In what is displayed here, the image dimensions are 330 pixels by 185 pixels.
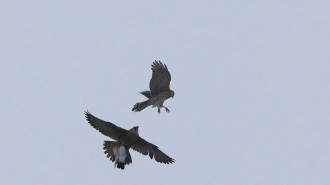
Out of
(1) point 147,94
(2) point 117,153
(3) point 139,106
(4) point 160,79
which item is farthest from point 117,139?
(4) point 160,79

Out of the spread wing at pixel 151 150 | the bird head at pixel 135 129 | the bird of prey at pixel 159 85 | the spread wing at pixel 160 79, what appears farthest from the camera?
the spread wing at pixel 160 79

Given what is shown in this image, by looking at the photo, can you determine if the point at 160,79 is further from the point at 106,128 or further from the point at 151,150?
the point at 106,128

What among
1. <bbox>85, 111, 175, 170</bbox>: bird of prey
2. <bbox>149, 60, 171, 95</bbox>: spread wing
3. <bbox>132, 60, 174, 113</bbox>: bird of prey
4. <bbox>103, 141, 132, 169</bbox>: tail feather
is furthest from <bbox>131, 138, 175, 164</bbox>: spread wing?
<bbox>149, 60, 171, 95</bbox>: spread wing

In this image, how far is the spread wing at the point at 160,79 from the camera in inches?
1009

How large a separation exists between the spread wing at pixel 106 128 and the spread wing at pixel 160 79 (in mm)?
2157

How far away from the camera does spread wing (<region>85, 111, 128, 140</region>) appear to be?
937 inches

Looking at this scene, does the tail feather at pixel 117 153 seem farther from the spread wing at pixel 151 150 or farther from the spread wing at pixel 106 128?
the spread wing at pixel 151 150

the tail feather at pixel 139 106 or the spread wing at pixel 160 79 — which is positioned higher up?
the spread wing at pixel 160 79

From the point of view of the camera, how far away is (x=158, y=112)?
83.2 feet

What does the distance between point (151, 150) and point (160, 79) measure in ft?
7.18

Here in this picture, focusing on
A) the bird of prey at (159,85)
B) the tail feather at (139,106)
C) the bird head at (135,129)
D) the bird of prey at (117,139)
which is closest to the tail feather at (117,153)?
the bird of prey at (117,139)

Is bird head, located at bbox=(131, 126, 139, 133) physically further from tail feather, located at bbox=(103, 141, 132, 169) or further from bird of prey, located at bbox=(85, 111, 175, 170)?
tail feather, located at bbox=(103, 141, 132, 169)

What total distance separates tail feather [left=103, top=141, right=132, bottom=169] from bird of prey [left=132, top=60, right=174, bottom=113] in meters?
1.81

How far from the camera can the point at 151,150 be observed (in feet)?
81.6
